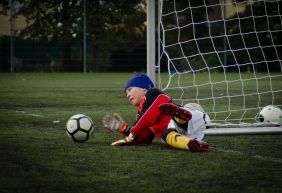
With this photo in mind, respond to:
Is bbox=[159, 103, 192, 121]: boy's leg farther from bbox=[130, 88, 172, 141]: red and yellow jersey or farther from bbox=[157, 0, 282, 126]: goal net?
bbox=[157, 0, 282, 126]: goal net

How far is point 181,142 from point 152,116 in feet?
1.22

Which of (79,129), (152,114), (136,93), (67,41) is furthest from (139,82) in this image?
(67,41)

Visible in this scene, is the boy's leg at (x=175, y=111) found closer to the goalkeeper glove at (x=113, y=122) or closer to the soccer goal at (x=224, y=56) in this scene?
the goalkeeper glove at (x=113, y=122)

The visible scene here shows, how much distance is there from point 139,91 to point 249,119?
2325mm

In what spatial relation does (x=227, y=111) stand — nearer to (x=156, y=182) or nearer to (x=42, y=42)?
(x=156, y=182)

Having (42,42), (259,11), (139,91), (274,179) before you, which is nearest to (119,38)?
(42,42)

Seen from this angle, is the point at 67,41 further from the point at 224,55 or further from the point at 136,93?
the point at 136,93

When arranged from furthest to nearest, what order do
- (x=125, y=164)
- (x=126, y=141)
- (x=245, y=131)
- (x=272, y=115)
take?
(x=272, y=115) → (x=245, y=131) → (x=126, y=141) → (x=125, y=164)

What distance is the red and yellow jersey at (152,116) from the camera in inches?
213

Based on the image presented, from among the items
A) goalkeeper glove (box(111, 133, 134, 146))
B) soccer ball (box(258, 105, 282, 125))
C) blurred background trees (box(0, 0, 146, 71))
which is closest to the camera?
goalkeeper glove (box(111, 133, 134, 146))

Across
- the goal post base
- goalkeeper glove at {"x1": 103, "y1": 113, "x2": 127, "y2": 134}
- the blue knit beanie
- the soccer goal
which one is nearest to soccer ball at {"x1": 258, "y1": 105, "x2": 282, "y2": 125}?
the soccer goal

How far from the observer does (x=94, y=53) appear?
23.9 metres

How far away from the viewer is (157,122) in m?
5.47

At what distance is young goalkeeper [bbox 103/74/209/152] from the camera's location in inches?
204
